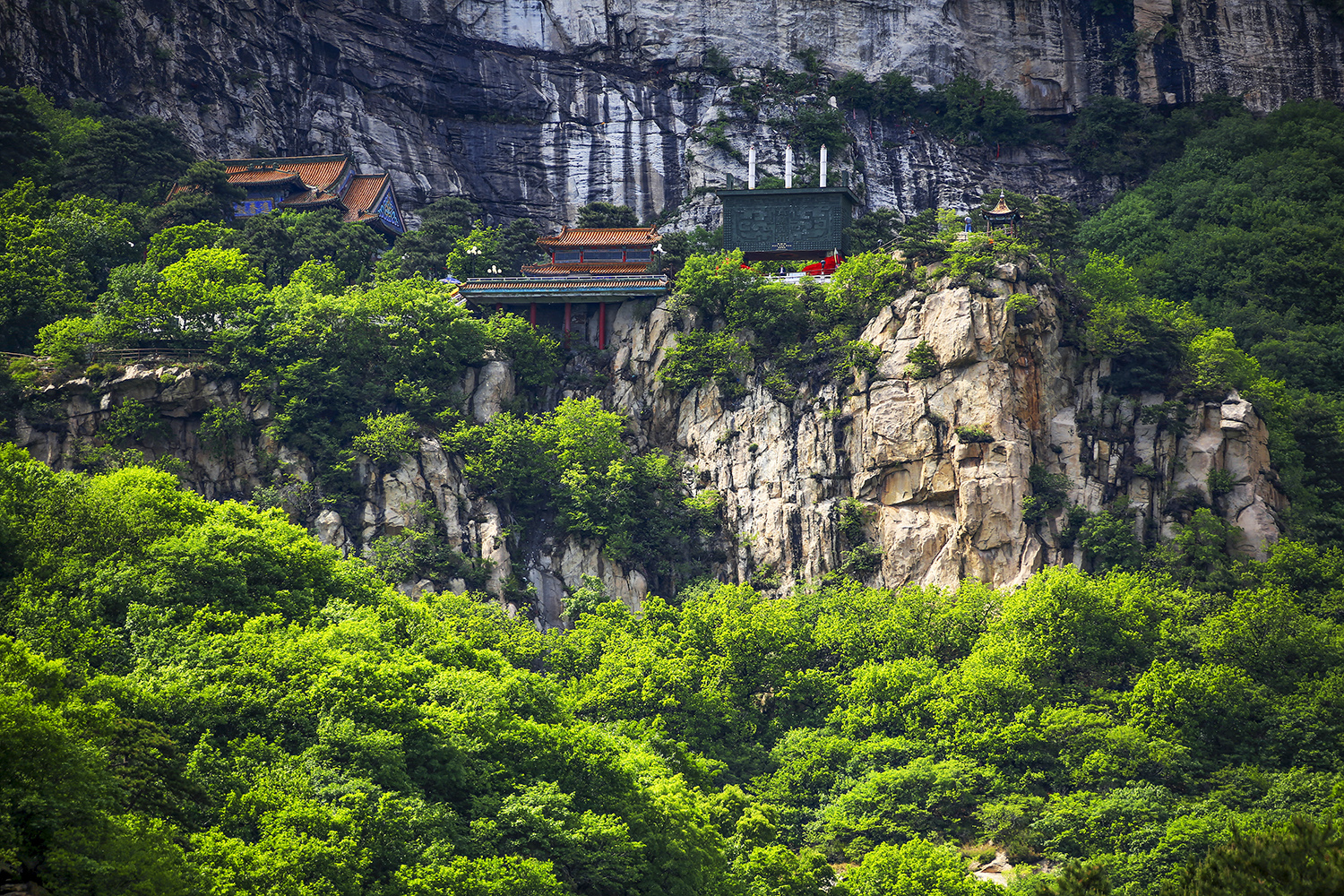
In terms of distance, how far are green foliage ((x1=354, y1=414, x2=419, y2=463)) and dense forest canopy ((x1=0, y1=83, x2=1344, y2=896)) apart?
179mm

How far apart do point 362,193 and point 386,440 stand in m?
20.2

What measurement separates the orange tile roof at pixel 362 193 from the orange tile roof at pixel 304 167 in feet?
2.61

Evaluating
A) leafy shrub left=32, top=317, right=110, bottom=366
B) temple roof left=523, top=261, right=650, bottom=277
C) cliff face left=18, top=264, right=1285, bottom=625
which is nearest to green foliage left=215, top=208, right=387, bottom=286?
temple roof left=523, top=261, right=650, bottom=277

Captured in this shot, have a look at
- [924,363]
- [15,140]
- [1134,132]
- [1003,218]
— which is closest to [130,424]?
[15,140]

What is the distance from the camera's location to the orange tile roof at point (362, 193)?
67938 millimetres

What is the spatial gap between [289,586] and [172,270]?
19973 mm

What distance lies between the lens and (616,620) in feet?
158

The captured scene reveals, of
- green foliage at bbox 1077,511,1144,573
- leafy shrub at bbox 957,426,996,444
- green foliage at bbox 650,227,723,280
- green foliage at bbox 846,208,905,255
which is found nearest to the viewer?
green foliage at bbox 1077,511,1144,573

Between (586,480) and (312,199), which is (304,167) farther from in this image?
(586,480)

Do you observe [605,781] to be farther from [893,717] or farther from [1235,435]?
[1235,435]

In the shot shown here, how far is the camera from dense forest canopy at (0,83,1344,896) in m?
30.0

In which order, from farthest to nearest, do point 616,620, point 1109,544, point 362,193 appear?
point 362,193, point 1109,544, point 616,620

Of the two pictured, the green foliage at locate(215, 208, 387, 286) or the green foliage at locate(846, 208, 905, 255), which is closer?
the green foliage at locate(846, 208, 905, 255)

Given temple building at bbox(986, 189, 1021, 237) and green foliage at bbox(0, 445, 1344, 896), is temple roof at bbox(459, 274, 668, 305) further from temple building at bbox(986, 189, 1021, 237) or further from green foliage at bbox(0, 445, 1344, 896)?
temple building at bbox(986, 189, 1021, 237)
